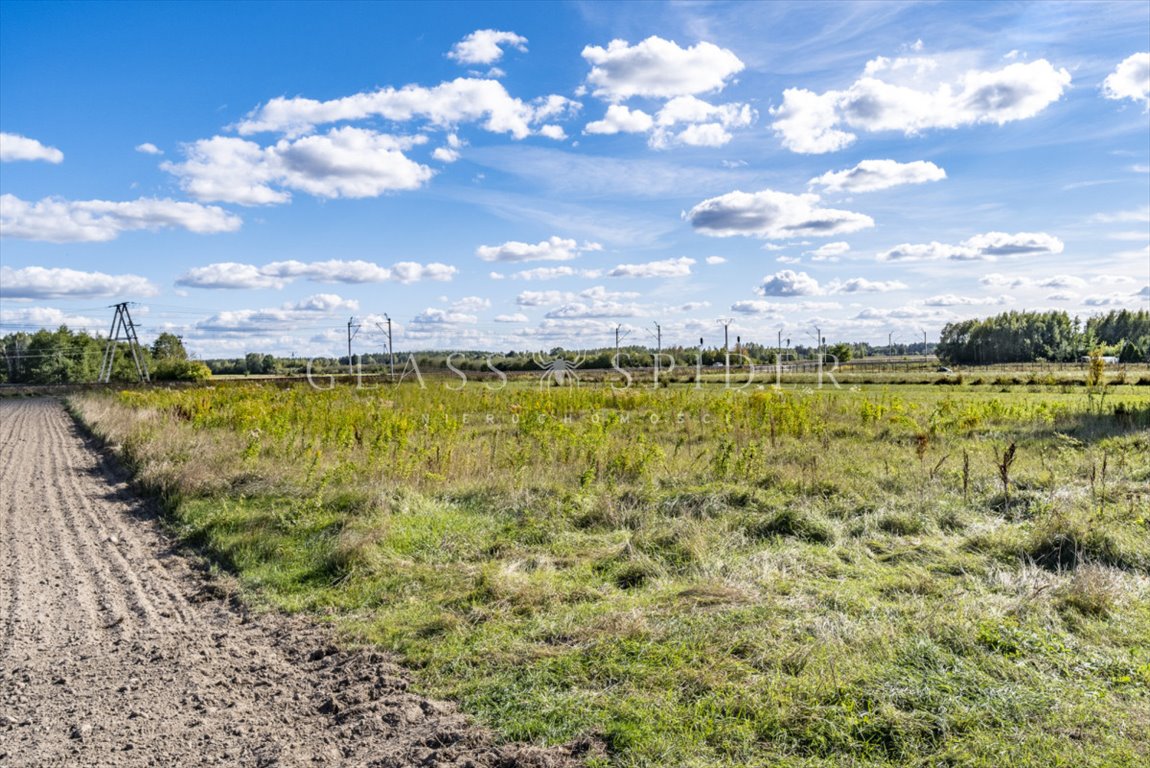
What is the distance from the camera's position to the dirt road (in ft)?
11.4

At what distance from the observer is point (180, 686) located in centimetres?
416

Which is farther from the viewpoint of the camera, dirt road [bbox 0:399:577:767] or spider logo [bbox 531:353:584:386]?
spider logo [bbox 531:353:584:386]

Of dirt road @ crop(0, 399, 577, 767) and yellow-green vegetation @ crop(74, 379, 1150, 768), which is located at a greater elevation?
yellow-green vegetation @ crop(74, 379, 1150, 768)

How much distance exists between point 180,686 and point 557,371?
147 feet

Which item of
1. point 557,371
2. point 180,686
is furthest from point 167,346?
point 180,686

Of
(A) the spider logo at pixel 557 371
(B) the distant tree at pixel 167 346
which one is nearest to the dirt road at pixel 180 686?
(A) the spider logo at pixel 557 371

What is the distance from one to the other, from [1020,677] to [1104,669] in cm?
55

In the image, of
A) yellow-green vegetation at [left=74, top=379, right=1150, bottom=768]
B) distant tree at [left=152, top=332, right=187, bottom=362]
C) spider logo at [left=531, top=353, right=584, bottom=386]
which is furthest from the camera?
distant tree at [left=152, top=332, right=187, bottom=362]

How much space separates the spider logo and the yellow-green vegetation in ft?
85.7

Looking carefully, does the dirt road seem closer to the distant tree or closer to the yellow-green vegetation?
the yellow-green vegetation

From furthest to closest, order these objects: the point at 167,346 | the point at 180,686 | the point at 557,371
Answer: the point at 167,346 < the point at 557,371 < the point at 180,686

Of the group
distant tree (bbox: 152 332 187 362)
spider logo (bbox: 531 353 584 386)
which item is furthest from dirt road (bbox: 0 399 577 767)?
distant tree (bbox: 152 332 187 362)

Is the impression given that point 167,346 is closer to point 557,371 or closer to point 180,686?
point 557,371

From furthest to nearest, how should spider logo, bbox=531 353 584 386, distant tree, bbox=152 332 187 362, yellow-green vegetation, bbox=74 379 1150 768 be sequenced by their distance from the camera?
distant tree, bbox=152 332 187 362 < spider logo, bbox=531 353 584 386 < yellow-green vegetation, bbox=74 379 1150 768
